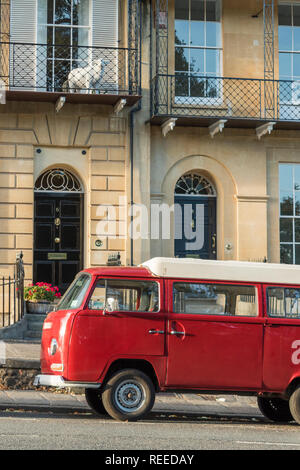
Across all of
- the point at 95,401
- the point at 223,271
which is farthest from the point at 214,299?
the point at 95,401

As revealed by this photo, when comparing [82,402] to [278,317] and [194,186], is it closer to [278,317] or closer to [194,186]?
[278,317]

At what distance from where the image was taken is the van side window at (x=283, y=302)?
428 inches

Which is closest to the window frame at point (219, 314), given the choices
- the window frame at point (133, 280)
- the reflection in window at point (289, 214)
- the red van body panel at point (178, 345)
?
the red van body panel at point (178, 345)

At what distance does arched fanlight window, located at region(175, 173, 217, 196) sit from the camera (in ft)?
65.9

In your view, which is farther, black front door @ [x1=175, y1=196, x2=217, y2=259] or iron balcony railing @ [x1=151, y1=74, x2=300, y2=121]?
black front door @ [x1=175, y1=196, x2=217, y2=259]

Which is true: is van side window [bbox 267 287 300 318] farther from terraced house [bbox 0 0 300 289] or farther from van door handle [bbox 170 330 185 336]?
terraced house [bbox 0 0 300 289]

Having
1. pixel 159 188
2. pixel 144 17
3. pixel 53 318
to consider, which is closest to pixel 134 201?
pixel 159 188

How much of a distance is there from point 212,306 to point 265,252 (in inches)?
363

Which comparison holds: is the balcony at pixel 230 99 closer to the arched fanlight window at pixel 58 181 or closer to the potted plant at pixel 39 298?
the arched fanlight window at pixel 58 181

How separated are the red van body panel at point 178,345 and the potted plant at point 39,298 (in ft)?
21.4

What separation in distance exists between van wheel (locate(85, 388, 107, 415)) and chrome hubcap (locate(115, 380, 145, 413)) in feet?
2.66

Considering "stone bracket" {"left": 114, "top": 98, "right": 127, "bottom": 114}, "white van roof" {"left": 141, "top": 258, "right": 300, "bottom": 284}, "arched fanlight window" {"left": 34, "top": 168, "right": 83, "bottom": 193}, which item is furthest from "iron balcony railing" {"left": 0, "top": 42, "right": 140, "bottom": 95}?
"white van roof" {"left": 141, "top": 258, "right": 300, "bottom": 284}

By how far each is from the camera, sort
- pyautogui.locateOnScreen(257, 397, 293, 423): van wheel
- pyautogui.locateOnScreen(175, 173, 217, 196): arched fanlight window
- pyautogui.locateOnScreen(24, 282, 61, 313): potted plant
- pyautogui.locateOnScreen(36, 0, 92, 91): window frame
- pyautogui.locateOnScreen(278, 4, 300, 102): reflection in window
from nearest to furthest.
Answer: pyautogui.locateOnScreen(257, 397, 293, 423): van wheel → pyautogui.locateOnScreen(24, 282, 61, 313): potted plant → pyautogui.locateOnScreen(36, 0, 92, 91): window frame → pyautogui.locateOnScreen(175, 173, 217, 196): arched fanlight window → pyautogui.locateOnScreen(278, 4, 300, 102): reflection in window

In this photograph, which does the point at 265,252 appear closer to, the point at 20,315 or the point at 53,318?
the point at 20,315
